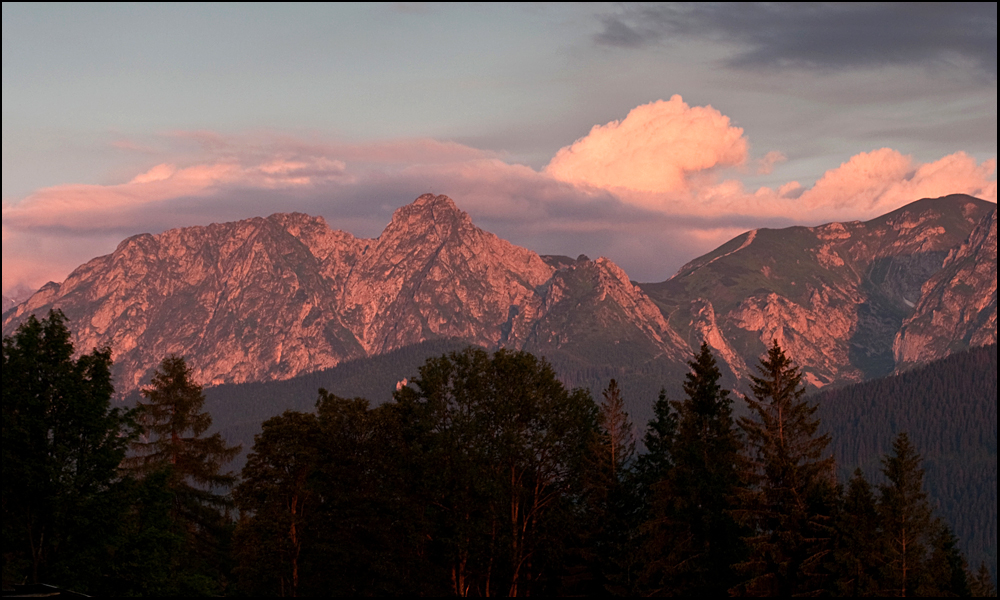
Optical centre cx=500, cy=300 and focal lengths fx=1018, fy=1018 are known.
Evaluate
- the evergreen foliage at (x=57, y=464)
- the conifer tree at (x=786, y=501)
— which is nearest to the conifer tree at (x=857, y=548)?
the conifer tree at (x=786, y=501)

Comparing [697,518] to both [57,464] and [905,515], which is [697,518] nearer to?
[905,515]

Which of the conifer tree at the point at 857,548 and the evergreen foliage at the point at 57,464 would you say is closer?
the evergreen foliage at the point at 57,464

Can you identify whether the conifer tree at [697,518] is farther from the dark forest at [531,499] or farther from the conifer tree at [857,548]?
the conifer tree at [857,548]

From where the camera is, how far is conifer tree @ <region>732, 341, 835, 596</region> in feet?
197

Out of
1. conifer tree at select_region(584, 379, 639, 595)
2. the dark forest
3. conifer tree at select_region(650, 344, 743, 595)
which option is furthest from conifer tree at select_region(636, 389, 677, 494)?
conifer tree at select_region(650, 344, 743, 595)

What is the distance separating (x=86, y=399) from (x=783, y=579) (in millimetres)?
40678

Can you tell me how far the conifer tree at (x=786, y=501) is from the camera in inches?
2367

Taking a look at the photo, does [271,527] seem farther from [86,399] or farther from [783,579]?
[783,579]

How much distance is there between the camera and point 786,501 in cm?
6084

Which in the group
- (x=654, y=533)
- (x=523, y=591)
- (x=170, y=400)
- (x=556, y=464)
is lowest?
(x=523, y=591)

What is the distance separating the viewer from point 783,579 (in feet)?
200

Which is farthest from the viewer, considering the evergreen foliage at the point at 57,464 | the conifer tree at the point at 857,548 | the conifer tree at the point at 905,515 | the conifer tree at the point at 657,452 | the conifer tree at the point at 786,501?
the conifer tree at the point at 657,452

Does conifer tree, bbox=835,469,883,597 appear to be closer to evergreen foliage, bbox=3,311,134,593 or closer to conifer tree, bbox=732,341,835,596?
conifer tree, bbox=732,341,835,596

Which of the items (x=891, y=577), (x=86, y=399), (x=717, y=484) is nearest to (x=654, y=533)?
(x=717, y=484)
